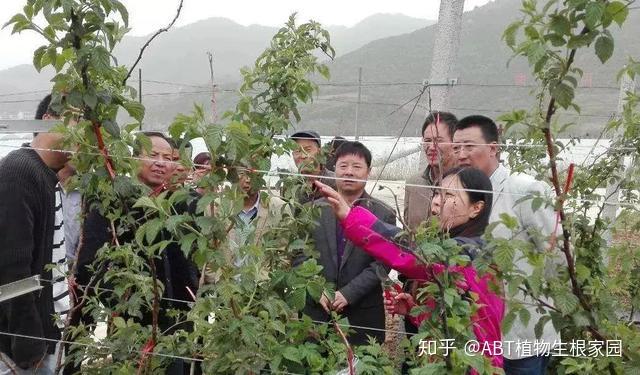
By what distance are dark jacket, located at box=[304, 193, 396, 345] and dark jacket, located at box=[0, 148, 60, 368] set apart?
1.25 meters

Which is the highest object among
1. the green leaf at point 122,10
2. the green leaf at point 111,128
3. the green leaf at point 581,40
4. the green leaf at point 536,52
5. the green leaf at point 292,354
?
the green leaf at point 122,10

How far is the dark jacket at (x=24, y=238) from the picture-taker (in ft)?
7.13

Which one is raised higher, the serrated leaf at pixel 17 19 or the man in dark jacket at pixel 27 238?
the serrated leaf at pixel 17 19

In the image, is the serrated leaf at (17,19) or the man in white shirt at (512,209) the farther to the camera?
the man in white shirt at (512,209)

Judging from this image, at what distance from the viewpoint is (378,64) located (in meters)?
41.7

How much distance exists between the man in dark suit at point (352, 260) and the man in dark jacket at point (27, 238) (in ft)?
4.06

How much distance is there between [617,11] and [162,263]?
2.07 metres

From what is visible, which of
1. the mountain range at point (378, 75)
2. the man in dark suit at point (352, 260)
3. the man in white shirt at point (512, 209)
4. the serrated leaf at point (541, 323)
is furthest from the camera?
the mountain range at point (378, 75)

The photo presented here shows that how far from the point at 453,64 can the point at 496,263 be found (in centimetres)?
249

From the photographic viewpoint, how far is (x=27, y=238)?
2.20 meters

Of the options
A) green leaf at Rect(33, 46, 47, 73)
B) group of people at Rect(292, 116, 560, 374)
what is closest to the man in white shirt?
group of people at Rect(292, 116, 560, 374)

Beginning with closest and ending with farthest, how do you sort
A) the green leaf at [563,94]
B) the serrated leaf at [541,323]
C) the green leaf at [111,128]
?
the green leaf at [563,94], the serrated leaf at [541,323], the green leaf at [111,128]

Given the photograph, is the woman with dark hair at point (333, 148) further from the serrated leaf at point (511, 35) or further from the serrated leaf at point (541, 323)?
the serrated leaf at point (541, 323)

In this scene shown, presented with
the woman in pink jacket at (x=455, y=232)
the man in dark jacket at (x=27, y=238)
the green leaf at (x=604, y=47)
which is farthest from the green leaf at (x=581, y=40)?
the man in dark jacket at (x=27, y=238)
